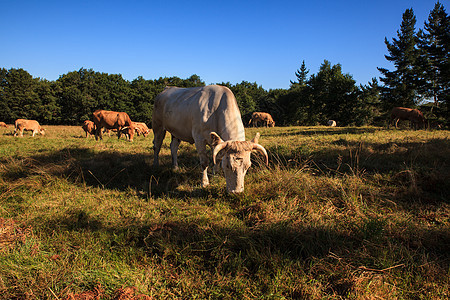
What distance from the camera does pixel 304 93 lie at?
5534 centimetres

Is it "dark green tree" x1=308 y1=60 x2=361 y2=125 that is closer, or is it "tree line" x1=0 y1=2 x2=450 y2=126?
"tree line" x1=0 y1=2 x2=450 y2=126

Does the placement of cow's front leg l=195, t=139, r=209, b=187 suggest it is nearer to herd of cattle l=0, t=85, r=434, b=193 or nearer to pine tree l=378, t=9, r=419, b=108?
herd of cattle l=0, t=85, r=434, b=193

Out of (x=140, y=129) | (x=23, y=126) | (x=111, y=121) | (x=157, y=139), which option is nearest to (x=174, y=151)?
(x=157, y=139)

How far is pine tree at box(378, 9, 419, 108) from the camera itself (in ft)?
113

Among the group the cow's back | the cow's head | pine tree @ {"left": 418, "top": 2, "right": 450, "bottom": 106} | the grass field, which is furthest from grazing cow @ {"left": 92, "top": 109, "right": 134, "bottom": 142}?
pine tree @ {"left": 418, "top": 2, "right": 450, "bottom": 106}

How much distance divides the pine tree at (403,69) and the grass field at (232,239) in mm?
38576

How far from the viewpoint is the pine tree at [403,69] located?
3453 cm

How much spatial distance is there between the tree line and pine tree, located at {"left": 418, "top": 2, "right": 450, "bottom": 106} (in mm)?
99

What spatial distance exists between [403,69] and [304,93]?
21.2 metres

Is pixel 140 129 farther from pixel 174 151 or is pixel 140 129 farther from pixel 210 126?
pixel 210 126

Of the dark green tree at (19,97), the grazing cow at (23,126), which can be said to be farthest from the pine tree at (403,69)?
the dark green tree at (19,97)

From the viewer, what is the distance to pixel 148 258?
2684 millimetres

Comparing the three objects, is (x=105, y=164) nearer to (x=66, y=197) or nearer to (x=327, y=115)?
(x=66, y=197)

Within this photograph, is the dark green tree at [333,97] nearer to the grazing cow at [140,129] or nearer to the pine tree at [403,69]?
the pine tree at [403,69]
